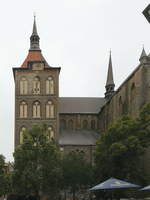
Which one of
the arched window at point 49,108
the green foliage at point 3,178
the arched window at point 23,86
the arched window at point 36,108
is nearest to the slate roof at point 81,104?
the arched window at point 49,108

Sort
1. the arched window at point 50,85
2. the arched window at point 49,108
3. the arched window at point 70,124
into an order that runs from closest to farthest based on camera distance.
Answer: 1. the arched window at point 49,108
2. the arched window at point 50,85
3. the arched window at point 70,124

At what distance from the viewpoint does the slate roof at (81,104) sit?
330 feet

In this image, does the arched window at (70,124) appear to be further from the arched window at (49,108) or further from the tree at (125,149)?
the tree at (125,149)

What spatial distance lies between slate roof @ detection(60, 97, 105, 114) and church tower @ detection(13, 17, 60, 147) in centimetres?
1071

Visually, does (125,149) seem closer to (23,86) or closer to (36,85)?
(36,85)

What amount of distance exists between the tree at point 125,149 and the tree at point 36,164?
525 cm

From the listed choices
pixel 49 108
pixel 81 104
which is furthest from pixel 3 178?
pixel 81 104

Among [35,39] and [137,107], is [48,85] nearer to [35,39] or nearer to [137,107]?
[35,39]

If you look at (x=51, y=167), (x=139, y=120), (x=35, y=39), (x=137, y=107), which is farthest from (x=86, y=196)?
(x=35, y=39)

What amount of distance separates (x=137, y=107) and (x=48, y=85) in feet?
80.0

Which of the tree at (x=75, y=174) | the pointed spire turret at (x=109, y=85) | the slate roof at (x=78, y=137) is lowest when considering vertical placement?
the tree at (x=75, y=174)

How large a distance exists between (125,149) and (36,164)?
1001 centimetres

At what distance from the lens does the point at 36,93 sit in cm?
8969

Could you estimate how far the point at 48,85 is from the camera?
3536 inches
